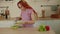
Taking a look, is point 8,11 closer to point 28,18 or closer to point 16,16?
point 16,16

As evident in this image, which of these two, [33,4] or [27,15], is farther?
[33,4]

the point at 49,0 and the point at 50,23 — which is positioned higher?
the point at 49,0

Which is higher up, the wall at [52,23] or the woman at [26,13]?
the woman at [26,13]

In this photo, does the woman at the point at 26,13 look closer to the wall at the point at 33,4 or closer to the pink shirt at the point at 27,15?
the pink shirt at the point at 27,15

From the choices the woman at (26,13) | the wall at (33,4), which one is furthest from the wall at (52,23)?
the wall at (33,4)

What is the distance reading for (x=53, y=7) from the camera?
104 inches

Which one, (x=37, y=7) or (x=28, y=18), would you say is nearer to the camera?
(x=28, y=18)

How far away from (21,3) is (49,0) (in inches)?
18.6

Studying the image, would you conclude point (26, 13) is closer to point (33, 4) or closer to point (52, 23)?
point (33, 4)

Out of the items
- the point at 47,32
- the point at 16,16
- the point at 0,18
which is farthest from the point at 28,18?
the point at 47,32

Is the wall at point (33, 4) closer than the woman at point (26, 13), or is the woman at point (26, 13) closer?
the woman at point (26, 13)

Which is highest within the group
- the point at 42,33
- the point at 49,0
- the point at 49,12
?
the point at 49,0

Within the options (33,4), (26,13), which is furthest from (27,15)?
(33,4)

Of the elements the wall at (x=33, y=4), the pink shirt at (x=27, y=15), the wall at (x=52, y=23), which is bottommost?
the wall at (x=52, y=23)
